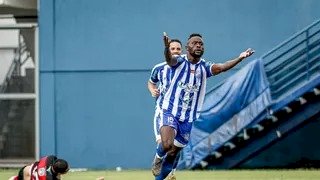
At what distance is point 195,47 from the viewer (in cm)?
1290

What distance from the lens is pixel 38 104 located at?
21453 mm

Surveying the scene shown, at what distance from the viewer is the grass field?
1739cm

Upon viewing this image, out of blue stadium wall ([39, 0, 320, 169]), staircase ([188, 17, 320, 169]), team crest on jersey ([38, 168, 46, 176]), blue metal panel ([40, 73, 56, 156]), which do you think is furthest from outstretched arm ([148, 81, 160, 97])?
blue metal panel ([40, 73, 56, 156])

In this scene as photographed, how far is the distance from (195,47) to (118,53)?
27.4 feet

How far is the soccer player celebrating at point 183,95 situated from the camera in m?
12.9

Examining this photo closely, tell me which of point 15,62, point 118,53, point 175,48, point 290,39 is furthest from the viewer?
point 15,62

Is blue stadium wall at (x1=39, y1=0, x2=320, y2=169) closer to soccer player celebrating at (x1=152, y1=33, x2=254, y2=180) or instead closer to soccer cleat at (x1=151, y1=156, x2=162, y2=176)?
soccer player celebrating at (x1=152, y1=33, x2=254, y2=180)

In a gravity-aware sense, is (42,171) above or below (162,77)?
below

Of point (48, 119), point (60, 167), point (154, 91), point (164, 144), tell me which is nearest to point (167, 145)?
point (164, 144)

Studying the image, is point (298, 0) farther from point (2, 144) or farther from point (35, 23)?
point (2, 144)

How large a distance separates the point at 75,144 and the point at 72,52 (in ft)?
6.83

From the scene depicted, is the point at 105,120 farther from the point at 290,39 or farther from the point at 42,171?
the point at 42,171

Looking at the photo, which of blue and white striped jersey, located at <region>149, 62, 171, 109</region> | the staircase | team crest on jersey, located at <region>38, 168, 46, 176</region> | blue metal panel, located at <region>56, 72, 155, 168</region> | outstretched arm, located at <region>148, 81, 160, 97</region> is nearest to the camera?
team crest on jersey, located at <region>38, 168, 46, 176</region>

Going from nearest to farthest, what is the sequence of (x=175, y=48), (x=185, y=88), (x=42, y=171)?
(x=42, y=171), (x=185, y=88), (x=175, y=48)
